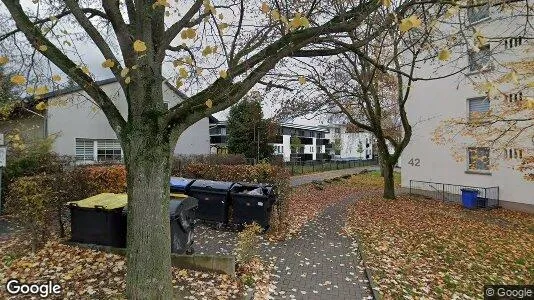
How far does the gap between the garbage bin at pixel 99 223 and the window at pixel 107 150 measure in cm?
1478

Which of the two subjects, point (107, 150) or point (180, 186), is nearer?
point (180, 186)

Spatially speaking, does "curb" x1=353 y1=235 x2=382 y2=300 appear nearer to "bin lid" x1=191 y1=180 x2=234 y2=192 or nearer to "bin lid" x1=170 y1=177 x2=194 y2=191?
"bin lid" x1=191 y1=180 x2=234 y2=192

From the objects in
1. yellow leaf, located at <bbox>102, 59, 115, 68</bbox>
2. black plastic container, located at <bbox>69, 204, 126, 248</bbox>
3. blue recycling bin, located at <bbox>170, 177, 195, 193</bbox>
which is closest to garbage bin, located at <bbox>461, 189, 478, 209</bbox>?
blue recycling bin, located at <bbox>170, 177, 195, 193</bbox>

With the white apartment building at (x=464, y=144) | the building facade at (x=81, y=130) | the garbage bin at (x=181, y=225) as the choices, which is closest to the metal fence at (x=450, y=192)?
the white apartment building at (x=464, y=144)

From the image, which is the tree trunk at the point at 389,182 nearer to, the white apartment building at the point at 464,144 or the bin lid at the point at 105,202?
the white apartment building at the point at 464,144

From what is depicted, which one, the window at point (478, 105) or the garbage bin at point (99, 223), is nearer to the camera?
the garbage bin at point (99, 223)

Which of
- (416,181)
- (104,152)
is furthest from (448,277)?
(104,152)

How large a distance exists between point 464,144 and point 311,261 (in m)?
15.3

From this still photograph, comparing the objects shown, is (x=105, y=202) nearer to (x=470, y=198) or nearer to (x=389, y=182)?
(x=389, y=182)

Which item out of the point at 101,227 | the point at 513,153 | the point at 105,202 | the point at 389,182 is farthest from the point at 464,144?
the point at 101,227

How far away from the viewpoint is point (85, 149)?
789 inches

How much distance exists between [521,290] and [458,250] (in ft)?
8.63

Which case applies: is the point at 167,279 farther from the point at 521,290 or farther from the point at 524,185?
the point at 524,185

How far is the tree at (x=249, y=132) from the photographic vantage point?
30828mm
